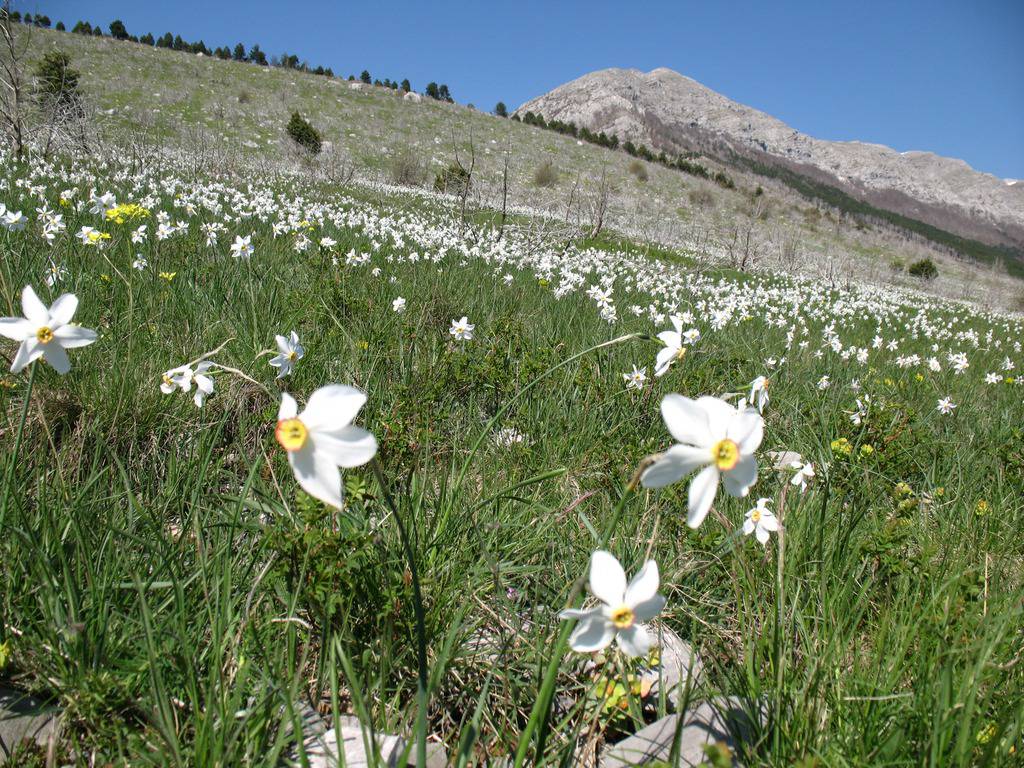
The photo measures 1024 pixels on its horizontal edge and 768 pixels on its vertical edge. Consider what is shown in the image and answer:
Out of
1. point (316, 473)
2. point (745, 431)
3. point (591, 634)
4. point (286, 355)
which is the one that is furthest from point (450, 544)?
point (745, 431)

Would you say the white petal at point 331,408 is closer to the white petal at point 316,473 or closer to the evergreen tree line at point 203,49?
the white petal at point 316,473

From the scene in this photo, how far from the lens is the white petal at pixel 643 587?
39.4 inches

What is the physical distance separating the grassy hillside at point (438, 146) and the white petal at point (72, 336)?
26.9 metres

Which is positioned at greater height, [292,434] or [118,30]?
[118,30]

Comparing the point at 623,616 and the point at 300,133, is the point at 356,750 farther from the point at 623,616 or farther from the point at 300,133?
the point at 300,133

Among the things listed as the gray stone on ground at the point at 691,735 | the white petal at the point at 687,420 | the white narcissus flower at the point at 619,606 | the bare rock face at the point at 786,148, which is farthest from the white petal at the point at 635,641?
the bare rock face at the point at 786,148

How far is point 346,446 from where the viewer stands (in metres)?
0.91

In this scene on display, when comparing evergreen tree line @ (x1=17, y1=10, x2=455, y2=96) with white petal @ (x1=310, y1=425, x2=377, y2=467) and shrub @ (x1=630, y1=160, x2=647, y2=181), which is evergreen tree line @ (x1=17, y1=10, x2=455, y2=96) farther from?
white petal @ (x1=310, y1=425, x2=377, y2=467)

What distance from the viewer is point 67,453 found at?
2195 mm

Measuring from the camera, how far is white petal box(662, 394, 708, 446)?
0.97 meters

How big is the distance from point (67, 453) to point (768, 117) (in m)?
228

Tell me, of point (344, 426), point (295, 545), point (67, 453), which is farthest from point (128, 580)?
point (344, 426)

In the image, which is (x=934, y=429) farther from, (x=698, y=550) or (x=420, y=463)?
(x=420, y=463)

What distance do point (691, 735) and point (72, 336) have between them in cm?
177
